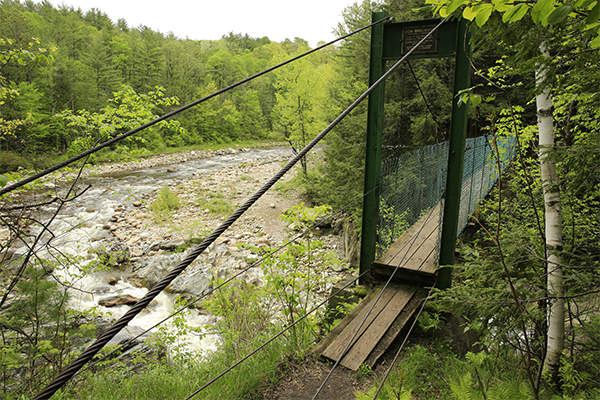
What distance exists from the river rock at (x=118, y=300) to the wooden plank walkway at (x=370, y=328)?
17.7 ft

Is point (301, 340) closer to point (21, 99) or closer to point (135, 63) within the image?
point (21, 99)

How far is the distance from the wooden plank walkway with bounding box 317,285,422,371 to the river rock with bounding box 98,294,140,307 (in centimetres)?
539

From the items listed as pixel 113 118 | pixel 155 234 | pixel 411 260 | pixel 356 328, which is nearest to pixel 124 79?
pixel 155 234

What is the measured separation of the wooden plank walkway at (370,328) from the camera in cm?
227

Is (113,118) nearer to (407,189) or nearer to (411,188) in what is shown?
(407,189)

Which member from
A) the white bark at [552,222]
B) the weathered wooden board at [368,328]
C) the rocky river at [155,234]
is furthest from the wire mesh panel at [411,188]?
the rocky river at [155,234]

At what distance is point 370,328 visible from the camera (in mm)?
2512

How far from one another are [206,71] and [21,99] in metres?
21.9

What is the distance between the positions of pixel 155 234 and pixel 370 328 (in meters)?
9.69

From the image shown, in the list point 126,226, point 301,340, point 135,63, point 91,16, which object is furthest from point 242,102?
point 301,340

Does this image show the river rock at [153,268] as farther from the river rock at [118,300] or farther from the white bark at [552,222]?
the white bark at [552,222]

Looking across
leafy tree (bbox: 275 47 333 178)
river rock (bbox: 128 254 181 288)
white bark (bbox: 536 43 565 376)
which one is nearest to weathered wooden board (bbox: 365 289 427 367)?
white bark (bbox: 536 43 565 376)

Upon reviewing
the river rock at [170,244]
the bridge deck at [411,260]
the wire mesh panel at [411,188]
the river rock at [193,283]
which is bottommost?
the river rock at [170,244]

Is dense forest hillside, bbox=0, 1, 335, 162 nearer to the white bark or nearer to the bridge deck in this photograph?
the bridge deck
